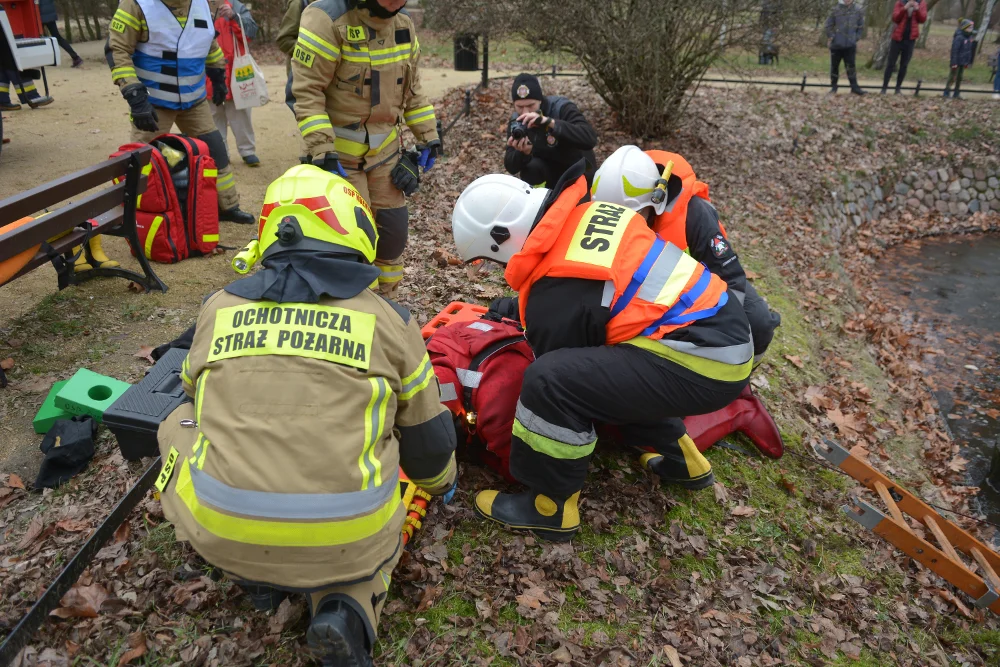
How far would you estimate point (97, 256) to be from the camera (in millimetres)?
5219

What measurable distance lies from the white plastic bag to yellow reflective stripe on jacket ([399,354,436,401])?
620 cm

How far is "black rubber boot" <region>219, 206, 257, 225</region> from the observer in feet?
21.7

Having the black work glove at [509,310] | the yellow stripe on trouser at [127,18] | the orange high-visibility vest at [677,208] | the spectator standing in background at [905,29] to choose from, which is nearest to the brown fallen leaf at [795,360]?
the orange high-visibility vest at [677,208]

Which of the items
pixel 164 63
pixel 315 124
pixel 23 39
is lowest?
pixel 315 124

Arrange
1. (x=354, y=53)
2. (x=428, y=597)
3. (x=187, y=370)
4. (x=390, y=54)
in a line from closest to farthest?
(x=187, y=370)
(x=428, y=597)
(x=354, y=53)
(x=390, y=54)

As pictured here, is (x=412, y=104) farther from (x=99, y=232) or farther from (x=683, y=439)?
(x=683, y=439)

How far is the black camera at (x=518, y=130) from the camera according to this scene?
5.59 m

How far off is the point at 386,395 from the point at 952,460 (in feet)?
16.5

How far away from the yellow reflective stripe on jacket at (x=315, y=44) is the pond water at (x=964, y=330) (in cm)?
548

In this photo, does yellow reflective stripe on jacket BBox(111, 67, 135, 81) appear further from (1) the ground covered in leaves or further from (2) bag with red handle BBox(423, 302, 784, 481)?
(2) bag with red handle BBox(423, 302, 784, 481)

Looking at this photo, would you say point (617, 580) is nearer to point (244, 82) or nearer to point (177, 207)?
point (177, 207)

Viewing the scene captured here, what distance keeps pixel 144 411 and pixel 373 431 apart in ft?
4.60

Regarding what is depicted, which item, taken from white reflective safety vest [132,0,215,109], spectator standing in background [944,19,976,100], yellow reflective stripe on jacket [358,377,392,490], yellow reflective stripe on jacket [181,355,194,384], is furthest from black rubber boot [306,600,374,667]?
spectator standing in background [944,19,976,100]

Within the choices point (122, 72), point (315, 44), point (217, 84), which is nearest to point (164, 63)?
point (122, 72)
